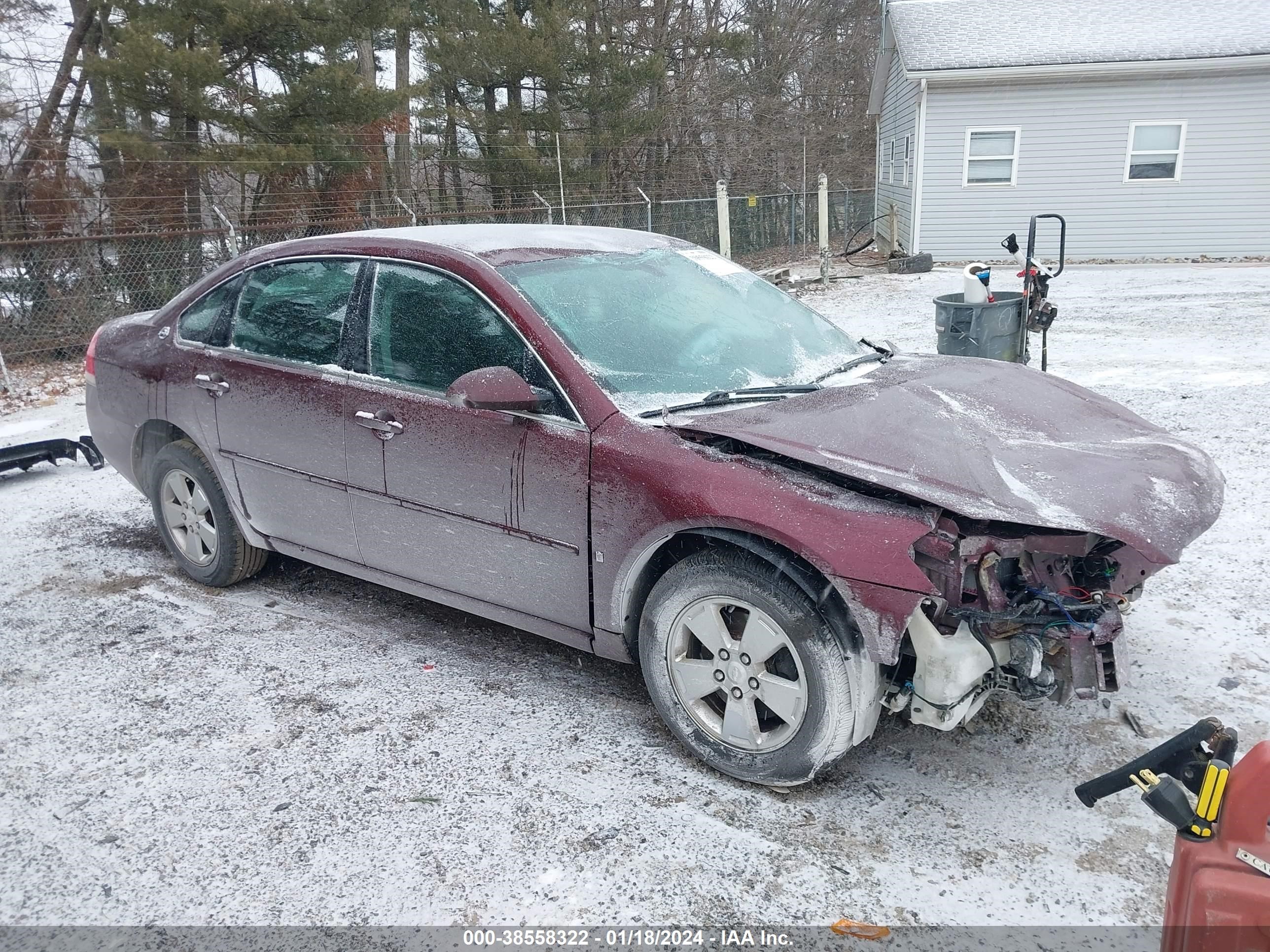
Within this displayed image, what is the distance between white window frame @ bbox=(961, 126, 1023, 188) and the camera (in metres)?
18.0

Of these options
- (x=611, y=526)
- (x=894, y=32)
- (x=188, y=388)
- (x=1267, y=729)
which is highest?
(x=894, y=32)

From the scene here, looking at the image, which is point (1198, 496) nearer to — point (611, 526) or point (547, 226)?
point (611, 526)

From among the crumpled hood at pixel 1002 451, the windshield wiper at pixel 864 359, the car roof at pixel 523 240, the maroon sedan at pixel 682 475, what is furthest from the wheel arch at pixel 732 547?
the car roof at pixel 523 240

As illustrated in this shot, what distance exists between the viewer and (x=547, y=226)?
415 centimetres

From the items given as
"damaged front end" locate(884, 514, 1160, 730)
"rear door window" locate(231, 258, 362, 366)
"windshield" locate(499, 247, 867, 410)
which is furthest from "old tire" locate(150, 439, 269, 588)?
"damaged front end" locate(884, 514, 1160, 730)

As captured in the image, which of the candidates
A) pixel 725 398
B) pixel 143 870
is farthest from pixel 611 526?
pixel 143 870

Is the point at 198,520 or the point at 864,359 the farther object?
the point at 198,520

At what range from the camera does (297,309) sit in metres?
3.86

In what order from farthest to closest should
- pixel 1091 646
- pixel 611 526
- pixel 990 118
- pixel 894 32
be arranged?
pixel 894 32 < pixel 990 118 < pixel 611 526 < pixel 1091 646

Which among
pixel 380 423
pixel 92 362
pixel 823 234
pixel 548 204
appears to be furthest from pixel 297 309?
pixel 823 234

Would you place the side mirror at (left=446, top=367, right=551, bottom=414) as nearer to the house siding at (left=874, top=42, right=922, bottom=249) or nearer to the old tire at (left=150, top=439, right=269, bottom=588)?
the old tire at (left=150, top=439, right=269, bottom=588)

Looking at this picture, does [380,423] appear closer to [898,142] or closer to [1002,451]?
[1002,451]

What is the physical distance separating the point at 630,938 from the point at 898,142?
872 inches

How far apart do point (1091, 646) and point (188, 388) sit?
3769 millimetres
